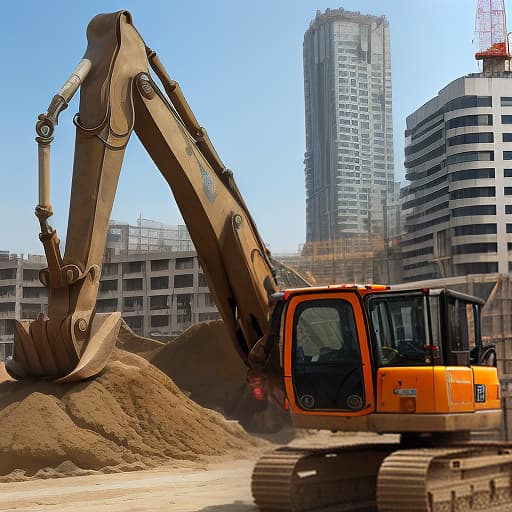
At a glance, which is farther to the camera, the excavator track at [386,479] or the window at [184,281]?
Answer: the window at [184,281]

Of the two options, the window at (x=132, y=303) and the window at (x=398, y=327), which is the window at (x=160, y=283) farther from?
the window at (x=398, y=327)

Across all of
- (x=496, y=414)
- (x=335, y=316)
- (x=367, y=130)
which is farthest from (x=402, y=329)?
(x=367, y=130)

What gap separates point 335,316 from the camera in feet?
24.8

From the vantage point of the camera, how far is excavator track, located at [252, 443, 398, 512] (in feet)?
23.7

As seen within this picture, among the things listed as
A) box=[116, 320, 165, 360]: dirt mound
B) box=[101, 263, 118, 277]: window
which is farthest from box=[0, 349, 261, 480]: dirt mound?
box=[101, 263, 118, 277]: window

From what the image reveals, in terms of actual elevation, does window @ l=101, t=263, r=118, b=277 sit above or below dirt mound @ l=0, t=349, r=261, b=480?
above

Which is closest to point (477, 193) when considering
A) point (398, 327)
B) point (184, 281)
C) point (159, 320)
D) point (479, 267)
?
point (479, 267)

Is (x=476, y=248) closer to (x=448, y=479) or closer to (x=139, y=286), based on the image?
(x=139, y=286)

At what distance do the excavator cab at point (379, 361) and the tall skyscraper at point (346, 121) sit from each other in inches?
3417

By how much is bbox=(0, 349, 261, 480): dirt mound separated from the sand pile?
448 centimetres

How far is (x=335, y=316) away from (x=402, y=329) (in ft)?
1.92

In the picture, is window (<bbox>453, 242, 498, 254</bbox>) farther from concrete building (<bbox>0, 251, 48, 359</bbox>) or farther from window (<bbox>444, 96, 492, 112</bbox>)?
concrete building (<bbox>0, 251, 48, 359</bbox>)

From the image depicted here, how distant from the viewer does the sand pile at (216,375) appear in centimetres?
1941

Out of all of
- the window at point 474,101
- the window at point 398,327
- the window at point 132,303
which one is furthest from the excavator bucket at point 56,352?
the window at point 474,101
